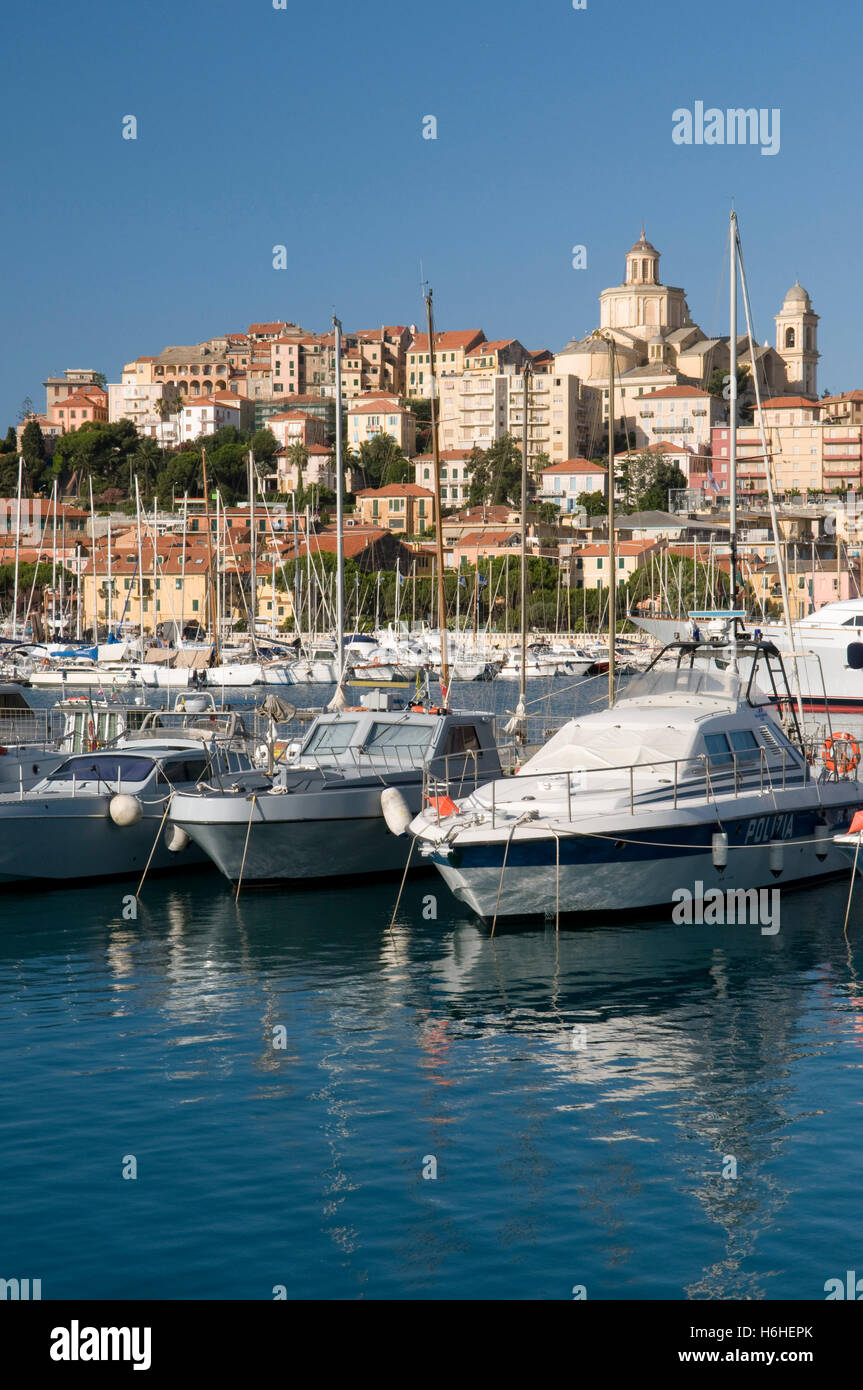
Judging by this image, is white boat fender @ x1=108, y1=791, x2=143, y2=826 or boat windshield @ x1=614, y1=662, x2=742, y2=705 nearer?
white boat fender @ x1=108, y1=791, x2=143, y2=826

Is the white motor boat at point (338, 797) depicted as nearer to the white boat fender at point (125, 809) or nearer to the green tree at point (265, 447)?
the white boat fender at point (125, 809)

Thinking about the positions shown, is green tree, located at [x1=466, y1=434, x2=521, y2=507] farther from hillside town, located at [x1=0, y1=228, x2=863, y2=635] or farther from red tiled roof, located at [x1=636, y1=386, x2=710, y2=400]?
red tiled roof, located at [x1=636, y1=386, x2=710, y2=400]

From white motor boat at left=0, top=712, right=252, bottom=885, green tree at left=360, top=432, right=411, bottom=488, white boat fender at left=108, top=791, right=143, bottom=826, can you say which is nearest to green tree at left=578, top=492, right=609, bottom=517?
green tree at left=360, top=432, right=411, bottom=488

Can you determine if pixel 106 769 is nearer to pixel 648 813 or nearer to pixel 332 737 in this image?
pixel 332 737

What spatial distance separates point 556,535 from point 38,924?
140582 mm

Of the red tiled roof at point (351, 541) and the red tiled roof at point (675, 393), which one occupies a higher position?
the red tiled roof at point (675, 393)

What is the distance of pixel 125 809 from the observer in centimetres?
2128

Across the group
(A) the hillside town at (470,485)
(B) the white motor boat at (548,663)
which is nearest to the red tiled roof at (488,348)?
(A) the hillside town at (470,485)

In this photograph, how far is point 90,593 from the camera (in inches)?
5354

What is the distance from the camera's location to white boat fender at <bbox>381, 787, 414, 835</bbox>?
20188 millimetres

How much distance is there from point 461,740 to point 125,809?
5.13 meters

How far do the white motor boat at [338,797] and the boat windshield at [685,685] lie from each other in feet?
8.21

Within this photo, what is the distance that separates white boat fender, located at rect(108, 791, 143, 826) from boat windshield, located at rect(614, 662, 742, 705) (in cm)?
674

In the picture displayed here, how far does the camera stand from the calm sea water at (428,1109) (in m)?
9.84
